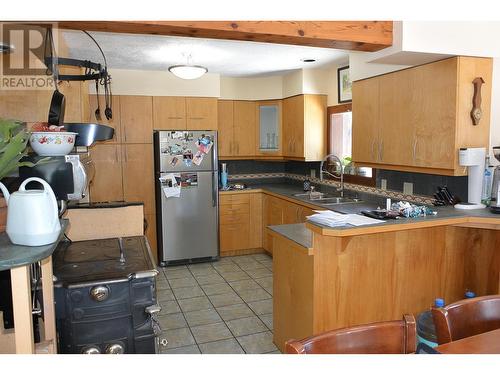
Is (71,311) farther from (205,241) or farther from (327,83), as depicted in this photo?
(327,83)

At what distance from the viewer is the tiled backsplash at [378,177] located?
125 inches

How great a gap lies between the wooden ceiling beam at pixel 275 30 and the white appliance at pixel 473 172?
94 centimetres

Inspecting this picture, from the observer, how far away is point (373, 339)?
4.12 ft

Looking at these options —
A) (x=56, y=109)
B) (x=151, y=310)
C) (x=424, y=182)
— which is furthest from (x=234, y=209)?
(x=56, y=109)

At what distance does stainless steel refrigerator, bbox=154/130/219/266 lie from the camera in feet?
15.4

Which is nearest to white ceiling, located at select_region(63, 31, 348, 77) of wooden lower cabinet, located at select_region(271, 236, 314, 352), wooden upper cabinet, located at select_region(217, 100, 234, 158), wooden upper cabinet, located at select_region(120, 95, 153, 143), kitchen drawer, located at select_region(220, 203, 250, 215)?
wooden upper cabinet, located at select_region(120, 95, 153, 143)

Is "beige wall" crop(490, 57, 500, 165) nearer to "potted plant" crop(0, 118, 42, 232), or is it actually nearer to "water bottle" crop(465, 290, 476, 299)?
"water bottle" crop(465, 290, 476, 299)

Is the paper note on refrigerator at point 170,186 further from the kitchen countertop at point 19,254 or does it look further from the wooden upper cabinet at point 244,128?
the kitchen countertop at point 19,254

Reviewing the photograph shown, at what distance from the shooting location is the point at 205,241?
4914mm

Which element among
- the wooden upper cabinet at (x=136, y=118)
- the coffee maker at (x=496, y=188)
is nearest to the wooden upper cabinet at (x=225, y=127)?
the wooden upper cabinet at (x=136, y=118)

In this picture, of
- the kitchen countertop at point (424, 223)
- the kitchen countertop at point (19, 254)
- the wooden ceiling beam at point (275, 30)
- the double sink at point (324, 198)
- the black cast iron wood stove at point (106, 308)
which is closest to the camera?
the kitchen countertop at point (19, 254)

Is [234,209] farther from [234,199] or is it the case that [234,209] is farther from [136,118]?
[136,118]

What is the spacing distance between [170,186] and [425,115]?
9.54 ft
